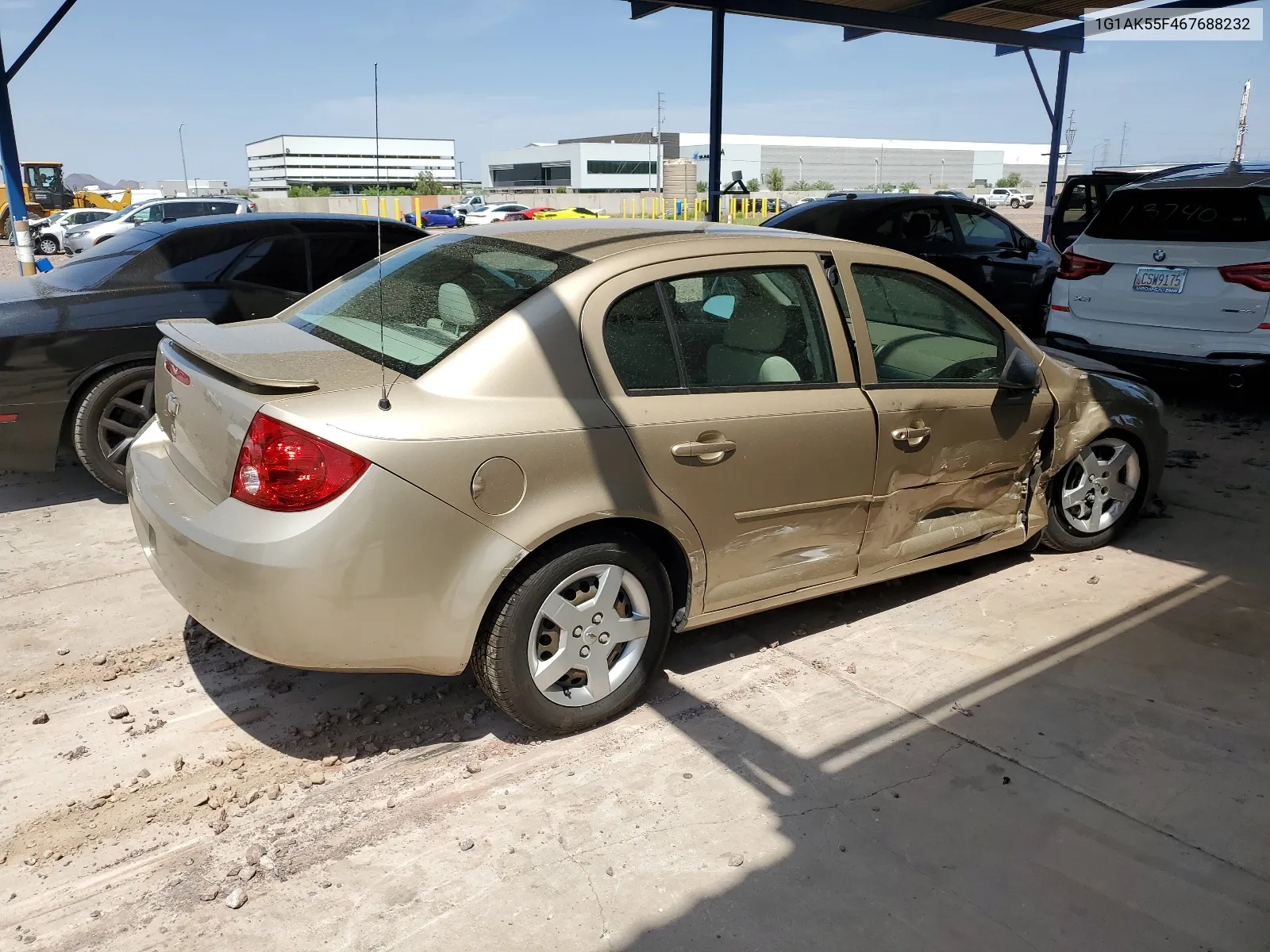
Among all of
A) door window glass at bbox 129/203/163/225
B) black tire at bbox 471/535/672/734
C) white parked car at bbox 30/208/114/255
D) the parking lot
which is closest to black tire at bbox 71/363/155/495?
the parking lot

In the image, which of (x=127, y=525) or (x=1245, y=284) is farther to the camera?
(x=1245, y=284)

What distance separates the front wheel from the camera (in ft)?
15.8

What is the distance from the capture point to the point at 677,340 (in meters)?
3.30

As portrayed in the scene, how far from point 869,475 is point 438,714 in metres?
1.87

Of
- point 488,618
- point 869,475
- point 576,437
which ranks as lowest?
point 488,618

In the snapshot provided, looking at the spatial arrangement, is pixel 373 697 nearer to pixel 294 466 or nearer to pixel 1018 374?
pixel 294 466

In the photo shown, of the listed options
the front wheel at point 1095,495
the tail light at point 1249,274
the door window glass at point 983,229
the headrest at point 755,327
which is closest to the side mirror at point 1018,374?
the front wheel at point 1095,495

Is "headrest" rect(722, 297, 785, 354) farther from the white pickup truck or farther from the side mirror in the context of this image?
the white pickup truck

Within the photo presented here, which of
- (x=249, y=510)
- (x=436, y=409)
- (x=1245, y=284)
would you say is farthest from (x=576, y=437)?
(x=1245, y=284)

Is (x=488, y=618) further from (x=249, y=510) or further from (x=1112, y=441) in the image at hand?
(x=1112, y=441)

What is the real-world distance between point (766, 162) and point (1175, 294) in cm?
9943

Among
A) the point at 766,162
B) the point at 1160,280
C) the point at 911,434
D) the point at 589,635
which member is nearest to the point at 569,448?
the point at 589,635

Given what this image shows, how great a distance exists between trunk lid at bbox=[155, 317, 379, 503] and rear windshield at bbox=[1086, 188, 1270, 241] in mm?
6525

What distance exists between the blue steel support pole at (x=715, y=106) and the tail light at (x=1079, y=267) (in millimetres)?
4937
